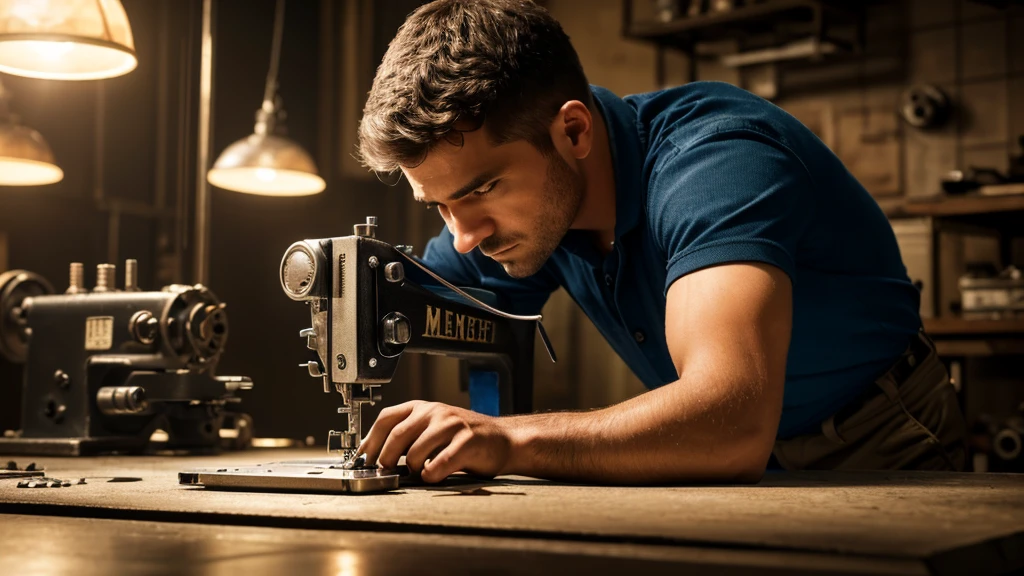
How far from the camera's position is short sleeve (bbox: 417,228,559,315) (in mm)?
2041

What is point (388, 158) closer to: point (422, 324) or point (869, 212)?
point (422, 324)

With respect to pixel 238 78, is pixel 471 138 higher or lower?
lower

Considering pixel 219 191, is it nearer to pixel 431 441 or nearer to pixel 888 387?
pixel 888 387

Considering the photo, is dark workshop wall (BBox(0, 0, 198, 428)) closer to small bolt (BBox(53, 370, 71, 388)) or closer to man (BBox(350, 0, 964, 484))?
small bolt (BBox(53, 370, 71, 388))

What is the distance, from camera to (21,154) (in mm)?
2893

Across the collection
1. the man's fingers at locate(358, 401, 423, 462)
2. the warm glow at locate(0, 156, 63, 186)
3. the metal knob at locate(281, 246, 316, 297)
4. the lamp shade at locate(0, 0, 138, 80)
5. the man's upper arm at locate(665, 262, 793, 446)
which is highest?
the lamp shade at locate(0, 0, 138, 80)

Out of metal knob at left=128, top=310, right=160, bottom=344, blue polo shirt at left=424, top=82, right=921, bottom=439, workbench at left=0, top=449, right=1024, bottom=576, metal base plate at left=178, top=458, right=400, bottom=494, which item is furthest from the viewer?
metal knob at left=128, top=310, right=160, bottom=344

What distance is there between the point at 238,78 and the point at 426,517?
4.68 meters

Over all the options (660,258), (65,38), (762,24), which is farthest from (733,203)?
(762,24)

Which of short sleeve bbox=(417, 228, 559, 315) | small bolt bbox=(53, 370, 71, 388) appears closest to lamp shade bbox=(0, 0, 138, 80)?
small bolt bbox=(53, 370, 71, 388)

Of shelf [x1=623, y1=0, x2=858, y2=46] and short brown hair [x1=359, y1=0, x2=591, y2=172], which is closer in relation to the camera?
short brown hair [x1=359, y1=0, x2=591, y2=172]

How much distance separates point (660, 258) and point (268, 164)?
2289 mm

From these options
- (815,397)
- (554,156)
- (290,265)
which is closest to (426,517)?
(290,265)

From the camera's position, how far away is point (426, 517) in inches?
38.5
